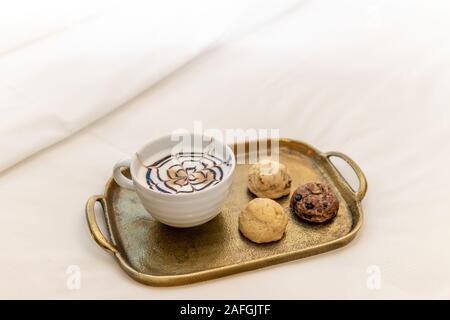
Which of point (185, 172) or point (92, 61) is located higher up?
point (92, 61)

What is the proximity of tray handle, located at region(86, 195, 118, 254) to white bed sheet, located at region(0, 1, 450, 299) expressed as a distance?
24 millimetres

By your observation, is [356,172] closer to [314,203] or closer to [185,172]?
[314,203]

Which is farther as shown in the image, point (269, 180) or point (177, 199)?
point (269, 180)

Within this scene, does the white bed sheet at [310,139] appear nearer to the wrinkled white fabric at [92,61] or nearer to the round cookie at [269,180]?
the wrinkled white fabric at [92,61]

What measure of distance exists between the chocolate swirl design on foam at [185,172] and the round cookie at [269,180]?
2.9 inches

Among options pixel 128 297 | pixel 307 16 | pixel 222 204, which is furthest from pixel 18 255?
pixel 307 16

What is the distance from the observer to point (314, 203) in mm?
835

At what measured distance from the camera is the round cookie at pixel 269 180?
88cm

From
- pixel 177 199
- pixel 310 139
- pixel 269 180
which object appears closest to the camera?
pixel 177 199

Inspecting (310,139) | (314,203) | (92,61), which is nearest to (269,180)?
(314,203)

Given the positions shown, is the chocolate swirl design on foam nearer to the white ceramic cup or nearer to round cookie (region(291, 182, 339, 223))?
the white ceramic cup

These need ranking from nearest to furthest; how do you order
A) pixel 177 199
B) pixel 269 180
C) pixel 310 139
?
pixel 177 199, pixel 269 180, pixel 310 139

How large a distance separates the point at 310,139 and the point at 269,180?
0.67ft

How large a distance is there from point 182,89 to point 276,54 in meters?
0.22
